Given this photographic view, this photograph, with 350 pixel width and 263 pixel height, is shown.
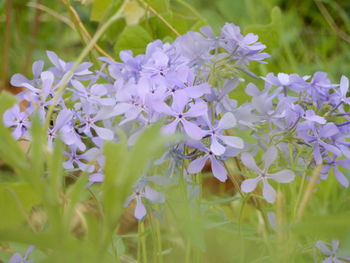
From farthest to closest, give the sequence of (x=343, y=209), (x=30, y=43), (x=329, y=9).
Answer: (x=329, y=9) < (x=30, y=43) < (x=343, y=209)

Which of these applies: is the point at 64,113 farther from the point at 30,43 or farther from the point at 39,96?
the point at 30,43

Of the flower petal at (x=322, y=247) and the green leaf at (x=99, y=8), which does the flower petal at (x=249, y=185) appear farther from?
the green leaf at (x=99, y=8)

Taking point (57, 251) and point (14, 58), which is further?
point (14, 58)

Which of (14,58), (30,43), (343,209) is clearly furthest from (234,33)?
(14,58)

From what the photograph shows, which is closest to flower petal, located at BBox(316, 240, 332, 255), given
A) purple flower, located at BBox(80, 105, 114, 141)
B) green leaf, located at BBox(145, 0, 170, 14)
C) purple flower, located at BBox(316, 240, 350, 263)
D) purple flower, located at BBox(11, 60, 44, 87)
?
purple flower, located at BBox(316, 240, 350, 263)

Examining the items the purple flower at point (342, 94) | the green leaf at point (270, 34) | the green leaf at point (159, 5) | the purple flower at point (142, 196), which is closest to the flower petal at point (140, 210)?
the purple flower at point (142, 196)

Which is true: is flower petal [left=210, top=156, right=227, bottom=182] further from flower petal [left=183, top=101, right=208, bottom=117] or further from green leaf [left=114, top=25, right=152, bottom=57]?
green leaf [left=114, top=25, right=152, bottom=57]

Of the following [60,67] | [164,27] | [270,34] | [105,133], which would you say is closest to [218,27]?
[164,27]

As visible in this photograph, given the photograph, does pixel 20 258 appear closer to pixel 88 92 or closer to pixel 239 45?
pixel 88 92

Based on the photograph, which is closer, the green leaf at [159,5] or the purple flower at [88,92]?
the purple flower at [88,92]
